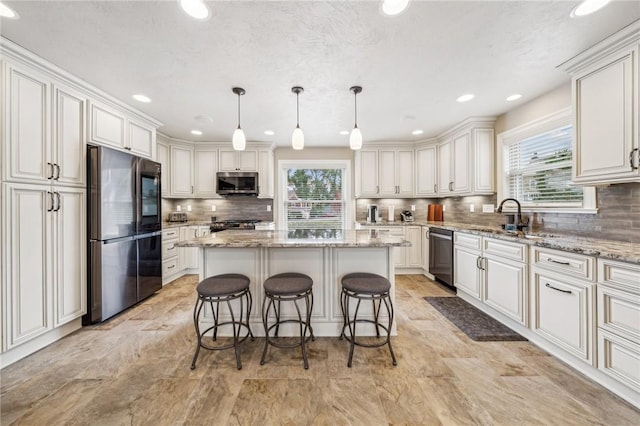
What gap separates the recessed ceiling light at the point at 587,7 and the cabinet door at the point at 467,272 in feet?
6.94

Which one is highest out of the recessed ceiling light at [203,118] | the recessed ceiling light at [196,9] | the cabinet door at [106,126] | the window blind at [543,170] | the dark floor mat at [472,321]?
the recessed ceiling light at [203,118]

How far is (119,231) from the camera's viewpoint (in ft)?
8.55

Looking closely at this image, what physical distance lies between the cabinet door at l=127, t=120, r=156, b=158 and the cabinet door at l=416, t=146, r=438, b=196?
431 centimetres

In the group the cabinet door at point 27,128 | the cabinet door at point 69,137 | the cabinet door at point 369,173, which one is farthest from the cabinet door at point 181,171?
the cabinet door at point 369,173

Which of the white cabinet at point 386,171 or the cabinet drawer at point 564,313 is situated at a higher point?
the white cabinet at point 386,171

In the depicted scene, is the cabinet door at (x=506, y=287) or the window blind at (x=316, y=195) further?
the window blind at (x=316, y=195)

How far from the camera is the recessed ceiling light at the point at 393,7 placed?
1.46 m

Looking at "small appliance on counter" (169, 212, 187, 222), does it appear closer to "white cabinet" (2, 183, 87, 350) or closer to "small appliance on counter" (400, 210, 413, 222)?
"white cabinet" (2, 183, 87, 350)

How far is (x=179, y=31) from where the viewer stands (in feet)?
5.63

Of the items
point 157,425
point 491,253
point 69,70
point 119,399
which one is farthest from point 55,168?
point 491,253

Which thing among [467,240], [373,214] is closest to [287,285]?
[467,240]

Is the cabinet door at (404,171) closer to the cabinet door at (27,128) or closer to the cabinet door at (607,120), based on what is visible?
the cabinet door at (607,120)

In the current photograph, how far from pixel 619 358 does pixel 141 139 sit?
4880 millimetres

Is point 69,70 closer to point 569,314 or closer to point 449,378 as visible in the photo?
point 449,378
